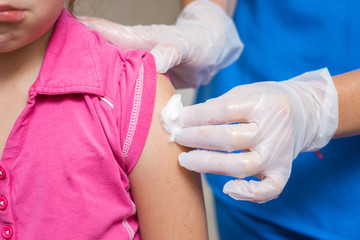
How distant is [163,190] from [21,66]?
37 centimetres

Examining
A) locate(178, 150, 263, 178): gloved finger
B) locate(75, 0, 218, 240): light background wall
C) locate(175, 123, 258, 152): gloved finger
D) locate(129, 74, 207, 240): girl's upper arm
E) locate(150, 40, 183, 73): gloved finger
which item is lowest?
locate(75, 0, 218, 240): light background wall

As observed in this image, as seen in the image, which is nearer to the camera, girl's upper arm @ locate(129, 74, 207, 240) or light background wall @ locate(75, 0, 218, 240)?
girl's upper arm @ locate(129, 74, 207, 240)

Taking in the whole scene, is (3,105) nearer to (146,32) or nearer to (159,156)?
(159,156)


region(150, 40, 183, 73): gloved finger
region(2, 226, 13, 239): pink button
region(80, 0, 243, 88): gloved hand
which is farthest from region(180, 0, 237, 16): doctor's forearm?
region(2, 226, 13, 239): pink button

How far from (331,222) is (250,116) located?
0.34 meters

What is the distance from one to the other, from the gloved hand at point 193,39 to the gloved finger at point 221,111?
259mm

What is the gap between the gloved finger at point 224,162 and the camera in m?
0.79

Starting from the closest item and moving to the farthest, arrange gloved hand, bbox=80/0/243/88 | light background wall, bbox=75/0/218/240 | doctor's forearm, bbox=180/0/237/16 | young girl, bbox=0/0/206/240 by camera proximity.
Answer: young girl, bbox=0/0/206/240 → gloved hand, bbox=80/0/243/88 → doctor's forearm, bbox=180/0/237/16 → light background wall, bbox=75/0/218/240

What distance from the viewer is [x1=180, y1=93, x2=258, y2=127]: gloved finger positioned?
2.65 feet

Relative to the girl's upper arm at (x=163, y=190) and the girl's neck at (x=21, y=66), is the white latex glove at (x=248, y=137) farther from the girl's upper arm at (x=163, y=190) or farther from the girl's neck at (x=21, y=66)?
the girl's neck at (x=21, y=66)

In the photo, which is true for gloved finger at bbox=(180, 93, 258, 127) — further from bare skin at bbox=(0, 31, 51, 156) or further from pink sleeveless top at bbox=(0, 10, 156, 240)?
bare skin at bbox=(0, 31, 51, 156)

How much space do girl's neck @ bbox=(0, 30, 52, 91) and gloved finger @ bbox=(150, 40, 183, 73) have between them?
0.24 metres

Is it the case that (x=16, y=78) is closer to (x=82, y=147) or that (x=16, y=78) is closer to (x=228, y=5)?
(x=82, y=147)

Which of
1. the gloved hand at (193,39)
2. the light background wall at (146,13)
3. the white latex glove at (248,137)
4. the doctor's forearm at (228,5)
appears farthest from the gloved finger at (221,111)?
the light background wall at (146,13)
